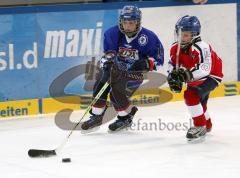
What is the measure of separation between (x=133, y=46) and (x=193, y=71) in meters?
0.71

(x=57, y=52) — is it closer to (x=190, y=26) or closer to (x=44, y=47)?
(x=44, y=47)

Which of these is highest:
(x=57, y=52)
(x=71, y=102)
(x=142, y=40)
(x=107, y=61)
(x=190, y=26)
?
(x=190, y=26)

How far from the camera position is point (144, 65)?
18.7ft

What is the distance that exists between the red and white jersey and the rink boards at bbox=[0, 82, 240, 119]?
158cm

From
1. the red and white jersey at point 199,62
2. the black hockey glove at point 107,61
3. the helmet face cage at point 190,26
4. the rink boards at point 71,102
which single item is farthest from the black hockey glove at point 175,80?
the rink boards at point 71,102

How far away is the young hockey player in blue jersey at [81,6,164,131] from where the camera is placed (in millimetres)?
5734

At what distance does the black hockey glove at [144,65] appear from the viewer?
570 cm

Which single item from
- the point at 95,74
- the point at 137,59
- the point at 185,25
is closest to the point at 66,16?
the point at 95,74

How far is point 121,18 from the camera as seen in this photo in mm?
5695

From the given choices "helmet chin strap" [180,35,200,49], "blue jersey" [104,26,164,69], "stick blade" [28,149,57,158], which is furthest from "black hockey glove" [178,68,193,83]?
"stick blade" [28,149,57,158]

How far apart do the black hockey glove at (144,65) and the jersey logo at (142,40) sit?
18 centimetres

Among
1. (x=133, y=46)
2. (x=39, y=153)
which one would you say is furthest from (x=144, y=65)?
(x=39, y=153)

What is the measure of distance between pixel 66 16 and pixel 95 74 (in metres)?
0.62

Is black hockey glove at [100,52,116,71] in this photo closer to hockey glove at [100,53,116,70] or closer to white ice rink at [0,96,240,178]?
hockey glove at [100,53,116,70]
